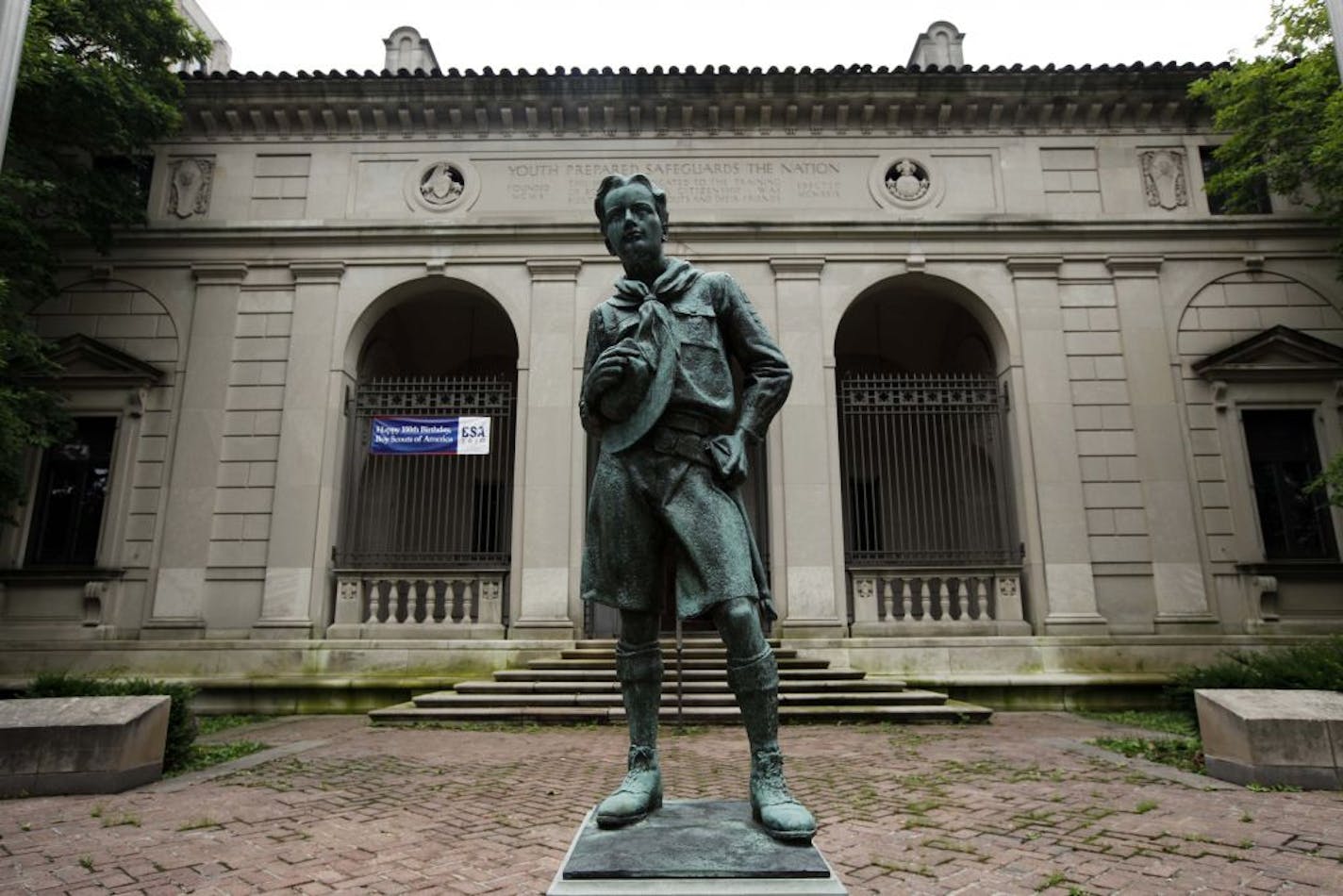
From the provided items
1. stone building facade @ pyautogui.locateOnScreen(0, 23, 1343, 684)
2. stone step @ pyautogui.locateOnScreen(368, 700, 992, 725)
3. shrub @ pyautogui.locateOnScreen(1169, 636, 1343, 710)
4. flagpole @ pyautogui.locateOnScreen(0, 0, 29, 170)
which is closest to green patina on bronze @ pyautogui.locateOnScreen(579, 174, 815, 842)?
flagpole @ pyautogui.locateOnScreen(0, 0, 29, 170)

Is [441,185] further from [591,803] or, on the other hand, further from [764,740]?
[764,740]

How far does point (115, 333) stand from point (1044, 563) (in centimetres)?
1574

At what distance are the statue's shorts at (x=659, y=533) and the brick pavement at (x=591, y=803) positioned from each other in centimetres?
174

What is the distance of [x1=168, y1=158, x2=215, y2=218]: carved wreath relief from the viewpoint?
46.2 ft

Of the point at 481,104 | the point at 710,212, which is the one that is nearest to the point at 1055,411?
the point at 710,212

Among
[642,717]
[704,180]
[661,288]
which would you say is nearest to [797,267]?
[704,180]

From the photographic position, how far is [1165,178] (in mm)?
14102

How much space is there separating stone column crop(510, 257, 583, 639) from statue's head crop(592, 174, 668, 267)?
30.5 feet

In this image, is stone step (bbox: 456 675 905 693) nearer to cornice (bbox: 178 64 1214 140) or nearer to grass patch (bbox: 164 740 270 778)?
grass patch (bbox: 164 740 270 778)

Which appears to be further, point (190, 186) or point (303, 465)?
point (190, 186)

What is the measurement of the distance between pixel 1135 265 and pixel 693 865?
14.3 metres

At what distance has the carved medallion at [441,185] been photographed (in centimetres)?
1423

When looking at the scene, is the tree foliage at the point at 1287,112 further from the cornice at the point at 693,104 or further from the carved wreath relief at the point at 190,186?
the carved wreath relief at the point at 190,186

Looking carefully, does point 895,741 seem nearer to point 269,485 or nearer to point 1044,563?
point 1044,563
